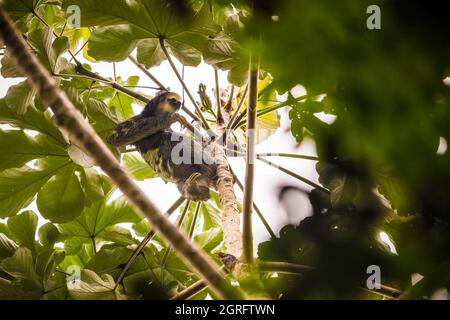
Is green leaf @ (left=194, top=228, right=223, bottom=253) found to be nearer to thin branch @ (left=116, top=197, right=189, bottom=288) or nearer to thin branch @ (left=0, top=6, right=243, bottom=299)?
thin branch @ (left=116, top=197, right=189, bottom=288)

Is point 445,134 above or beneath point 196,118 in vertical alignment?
beneath

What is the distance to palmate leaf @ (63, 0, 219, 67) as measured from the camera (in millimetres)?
1724

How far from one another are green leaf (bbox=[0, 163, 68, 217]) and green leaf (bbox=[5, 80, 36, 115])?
0.33m

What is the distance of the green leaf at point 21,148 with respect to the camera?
70.2 inches

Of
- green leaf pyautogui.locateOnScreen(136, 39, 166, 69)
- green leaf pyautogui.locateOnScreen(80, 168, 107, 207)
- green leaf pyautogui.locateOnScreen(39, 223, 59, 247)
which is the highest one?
green leaf pyautogui.locateOnScreen(136, 39, 166, 69)

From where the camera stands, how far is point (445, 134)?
1.71ft

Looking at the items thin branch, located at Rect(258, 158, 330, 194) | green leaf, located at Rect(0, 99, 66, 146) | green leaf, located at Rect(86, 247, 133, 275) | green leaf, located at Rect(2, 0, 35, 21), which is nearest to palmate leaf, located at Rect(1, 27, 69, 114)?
green leaf, located at Rect(0, 99, 66, 146)

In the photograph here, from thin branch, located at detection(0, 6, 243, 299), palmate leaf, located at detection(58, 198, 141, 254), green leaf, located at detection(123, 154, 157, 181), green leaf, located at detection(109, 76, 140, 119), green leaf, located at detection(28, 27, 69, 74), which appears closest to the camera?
thin branch, located at detection(0, 6, 243, 299)

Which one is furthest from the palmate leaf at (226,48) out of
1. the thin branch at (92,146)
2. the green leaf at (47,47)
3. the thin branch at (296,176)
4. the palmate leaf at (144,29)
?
the thin branch at (92,146)

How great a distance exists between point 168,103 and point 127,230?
34.1 inches
